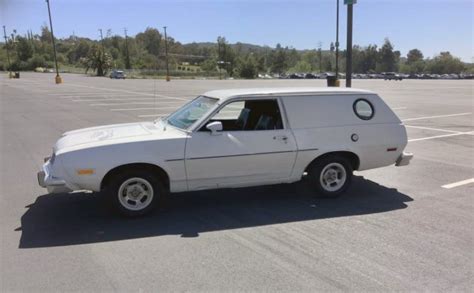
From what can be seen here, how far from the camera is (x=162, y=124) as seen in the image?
630 cm

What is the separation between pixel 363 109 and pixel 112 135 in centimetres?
→ 349

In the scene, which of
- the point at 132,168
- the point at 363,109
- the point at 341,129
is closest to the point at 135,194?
the point at 132,168

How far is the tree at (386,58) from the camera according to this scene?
150125 millimetres

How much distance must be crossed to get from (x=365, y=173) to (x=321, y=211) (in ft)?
7.77

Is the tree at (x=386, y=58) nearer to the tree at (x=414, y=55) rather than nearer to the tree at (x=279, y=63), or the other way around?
the tree at (x=414, y=55)

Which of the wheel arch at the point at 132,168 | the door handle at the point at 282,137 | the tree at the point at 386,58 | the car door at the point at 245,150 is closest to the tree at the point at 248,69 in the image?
the tree at the point at 386,58

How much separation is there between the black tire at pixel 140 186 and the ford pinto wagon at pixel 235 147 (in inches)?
0.5

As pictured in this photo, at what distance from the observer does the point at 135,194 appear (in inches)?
214

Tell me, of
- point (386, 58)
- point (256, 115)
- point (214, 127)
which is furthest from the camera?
point (386, 58)

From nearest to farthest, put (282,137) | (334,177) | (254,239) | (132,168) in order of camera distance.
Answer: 1. (254,239)
2. (132,168)
3. (282,137)
4. (334,177)

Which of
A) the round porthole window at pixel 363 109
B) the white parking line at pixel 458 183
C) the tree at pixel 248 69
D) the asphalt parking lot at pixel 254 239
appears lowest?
the white parking line at pixel 458 183

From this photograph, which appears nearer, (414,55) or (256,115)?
(256,115)

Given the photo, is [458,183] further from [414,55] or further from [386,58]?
[414,55]

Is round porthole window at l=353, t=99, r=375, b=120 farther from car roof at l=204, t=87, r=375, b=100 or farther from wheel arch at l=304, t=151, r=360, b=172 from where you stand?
wheel arch at l=304, t=151, r=360, b=172
